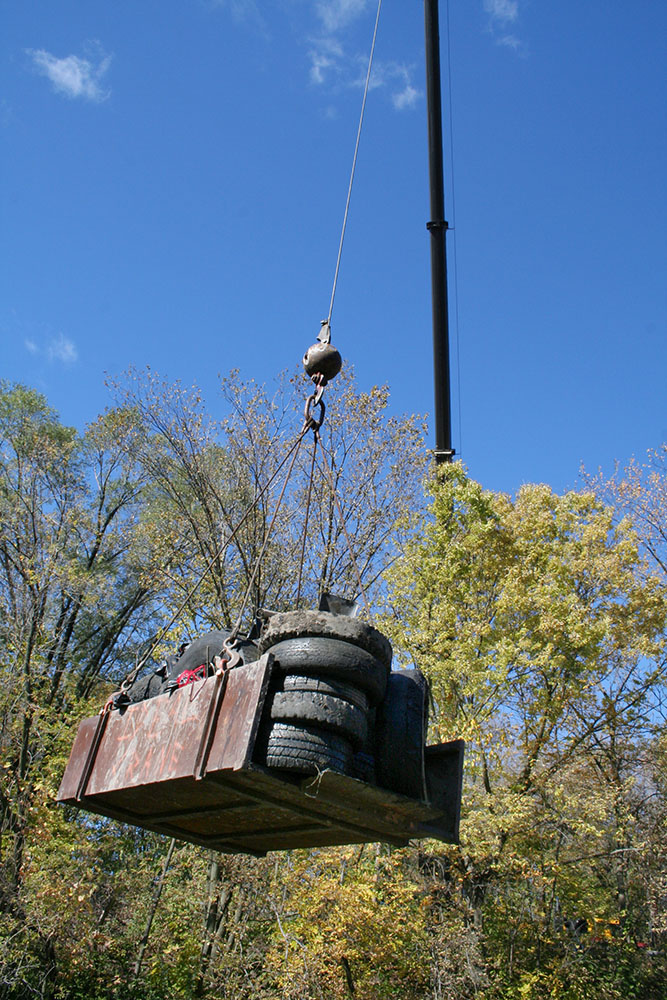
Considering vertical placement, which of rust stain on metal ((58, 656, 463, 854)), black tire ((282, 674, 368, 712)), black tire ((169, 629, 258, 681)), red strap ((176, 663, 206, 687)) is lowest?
rust stain on metal ((58, 656, 463, 854))

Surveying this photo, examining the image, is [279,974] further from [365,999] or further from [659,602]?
[659,602]

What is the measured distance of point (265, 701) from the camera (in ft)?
8.64

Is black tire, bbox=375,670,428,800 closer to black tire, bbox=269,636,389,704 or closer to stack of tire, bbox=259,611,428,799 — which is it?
stack of tire, bbox=259,611,428,799

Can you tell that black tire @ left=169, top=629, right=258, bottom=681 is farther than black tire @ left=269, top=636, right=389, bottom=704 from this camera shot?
Yes

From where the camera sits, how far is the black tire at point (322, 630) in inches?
111

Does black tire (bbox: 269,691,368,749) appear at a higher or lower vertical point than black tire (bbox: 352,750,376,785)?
higher

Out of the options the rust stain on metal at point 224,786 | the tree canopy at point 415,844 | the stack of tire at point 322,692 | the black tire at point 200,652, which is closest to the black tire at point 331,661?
the stack of tire at point 322,692

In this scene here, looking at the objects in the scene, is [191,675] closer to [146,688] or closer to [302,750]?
[146,688]

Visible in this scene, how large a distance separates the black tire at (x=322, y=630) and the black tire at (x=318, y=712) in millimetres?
236

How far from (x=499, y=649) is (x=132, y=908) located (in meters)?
8.17

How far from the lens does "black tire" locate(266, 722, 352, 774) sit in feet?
8.32

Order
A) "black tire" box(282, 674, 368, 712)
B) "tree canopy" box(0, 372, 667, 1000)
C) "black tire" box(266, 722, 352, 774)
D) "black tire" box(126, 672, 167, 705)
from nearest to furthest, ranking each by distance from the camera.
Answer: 1. "black tire" box(266, 722, 352, 774)
2. "black tire" box(282, 674, 368, 712)
3. "black tire" box(126, 672, 167, 705)
4. "tree canopy" box(0, 372, 667, 1000)

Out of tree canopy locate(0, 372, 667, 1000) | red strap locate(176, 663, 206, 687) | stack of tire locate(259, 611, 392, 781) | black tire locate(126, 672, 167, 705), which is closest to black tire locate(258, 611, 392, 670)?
stack of tire locate(259, 611, 392, 781)

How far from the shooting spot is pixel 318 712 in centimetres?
260
